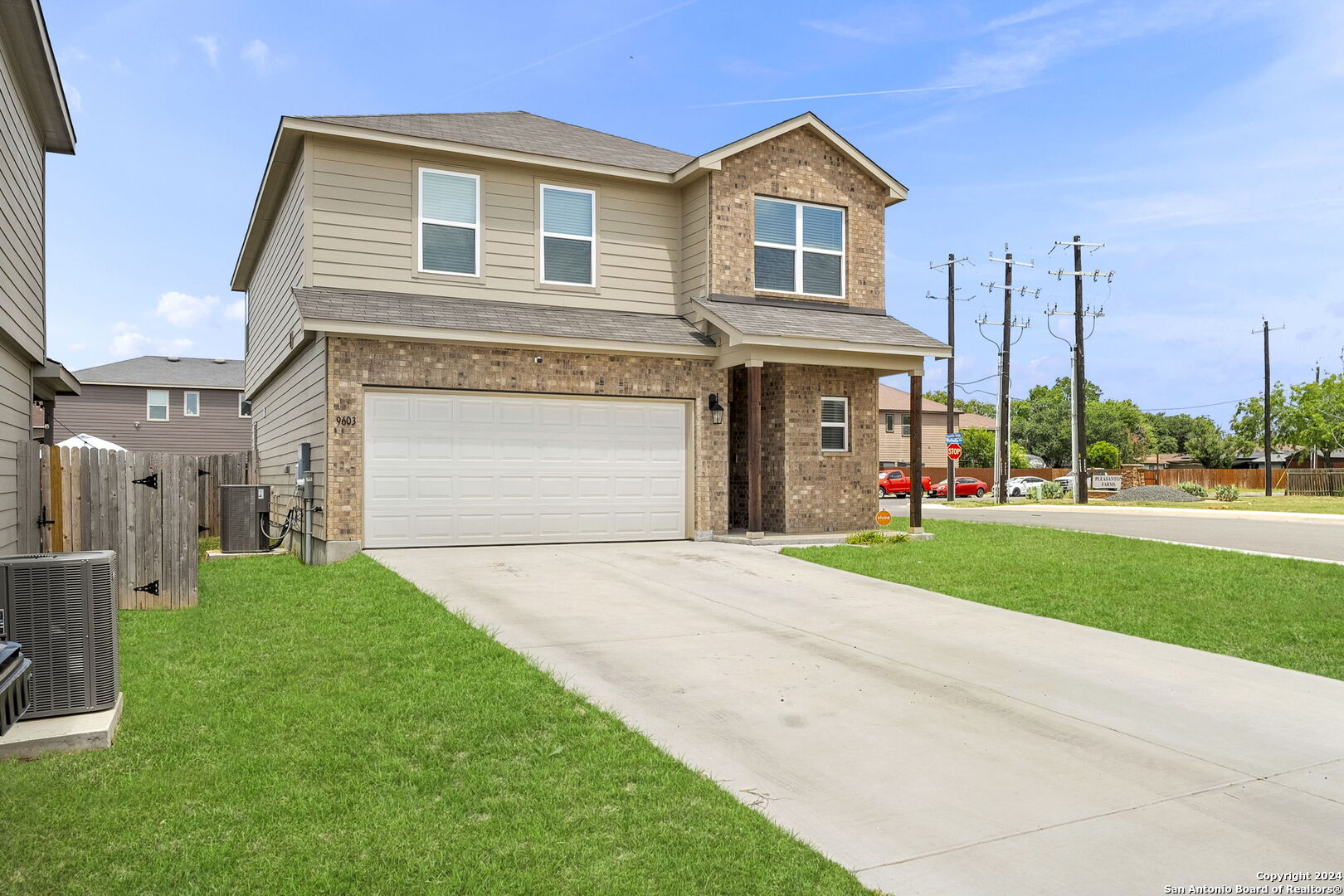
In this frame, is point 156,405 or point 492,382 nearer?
point 492,382

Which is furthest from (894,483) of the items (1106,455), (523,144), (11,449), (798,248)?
(11,449)

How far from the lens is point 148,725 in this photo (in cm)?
568

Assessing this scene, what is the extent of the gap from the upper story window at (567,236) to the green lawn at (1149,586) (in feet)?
19.0

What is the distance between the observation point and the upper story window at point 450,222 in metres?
14.8

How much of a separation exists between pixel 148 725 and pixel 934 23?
48.4 ft

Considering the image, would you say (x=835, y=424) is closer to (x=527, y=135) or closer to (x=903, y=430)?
(x=527, y=135)

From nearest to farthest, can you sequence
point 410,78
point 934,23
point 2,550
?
point 2,550 → point 934,23 → point 410,78

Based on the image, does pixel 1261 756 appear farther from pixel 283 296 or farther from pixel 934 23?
pixel 283 296

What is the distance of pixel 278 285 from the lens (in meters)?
17.6

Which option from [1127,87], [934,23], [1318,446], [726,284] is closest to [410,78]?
[726,284]

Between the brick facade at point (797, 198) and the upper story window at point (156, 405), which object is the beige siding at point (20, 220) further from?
the upper story window at point (156, 405)

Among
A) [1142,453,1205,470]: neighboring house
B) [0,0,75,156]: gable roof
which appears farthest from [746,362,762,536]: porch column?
[1142,453,1205,470]: neighboring house

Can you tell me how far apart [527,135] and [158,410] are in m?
29.4

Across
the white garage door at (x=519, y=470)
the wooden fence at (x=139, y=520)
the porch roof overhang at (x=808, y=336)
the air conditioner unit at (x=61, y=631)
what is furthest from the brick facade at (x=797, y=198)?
the air conditioner unit at (x=61, y=631)
